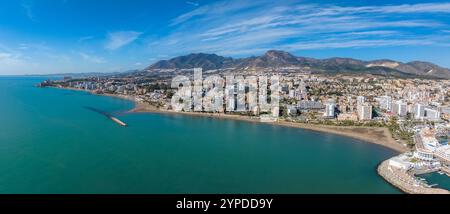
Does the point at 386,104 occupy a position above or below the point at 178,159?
above

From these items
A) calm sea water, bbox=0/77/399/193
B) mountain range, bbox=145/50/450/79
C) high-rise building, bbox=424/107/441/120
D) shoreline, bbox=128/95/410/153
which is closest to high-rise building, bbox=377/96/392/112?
high-rise building, bbox=424/107/441/120

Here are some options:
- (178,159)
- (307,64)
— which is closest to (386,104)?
(178,159)

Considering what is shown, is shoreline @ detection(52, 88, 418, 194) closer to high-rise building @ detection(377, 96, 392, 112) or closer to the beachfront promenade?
the beachfront promenade

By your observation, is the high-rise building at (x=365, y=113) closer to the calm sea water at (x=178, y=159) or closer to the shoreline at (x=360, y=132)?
the shoreline at (x=360, y=132)

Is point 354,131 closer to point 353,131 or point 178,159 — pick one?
point 353,131

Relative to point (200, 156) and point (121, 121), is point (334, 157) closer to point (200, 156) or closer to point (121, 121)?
point (200, 156)

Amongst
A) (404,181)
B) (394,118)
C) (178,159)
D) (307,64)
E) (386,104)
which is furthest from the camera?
(307,64)
